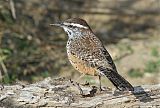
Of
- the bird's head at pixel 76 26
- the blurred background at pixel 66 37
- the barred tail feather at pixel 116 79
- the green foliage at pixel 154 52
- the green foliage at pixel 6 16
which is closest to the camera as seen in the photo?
the barred tail feather at pixel 116 79

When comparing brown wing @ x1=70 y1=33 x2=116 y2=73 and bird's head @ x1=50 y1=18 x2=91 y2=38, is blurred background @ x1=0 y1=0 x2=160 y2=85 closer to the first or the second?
bird's head @ x1=50 y1=18 x2=91 y2=38

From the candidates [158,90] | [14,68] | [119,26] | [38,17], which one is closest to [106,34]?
[119,26]

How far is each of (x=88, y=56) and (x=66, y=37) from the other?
5.20 m

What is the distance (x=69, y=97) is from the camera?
17.0 feet

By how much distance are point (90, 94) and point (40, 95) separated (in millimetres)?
490

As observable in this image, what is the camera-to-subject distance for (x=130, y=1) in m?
12.1

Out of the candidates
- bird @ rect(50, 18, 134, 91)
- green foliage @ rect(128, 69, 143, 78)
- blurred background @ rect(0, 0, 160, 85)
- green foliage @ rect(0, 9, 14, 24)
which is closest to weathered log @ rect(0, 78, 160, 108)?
bird @ rect(50, 18, 134, 91)

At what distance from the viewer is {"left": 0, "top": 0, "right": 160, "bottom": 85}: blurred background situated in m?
8.97

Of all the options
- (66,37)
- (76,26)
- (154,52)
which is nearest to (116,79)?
(76,26)

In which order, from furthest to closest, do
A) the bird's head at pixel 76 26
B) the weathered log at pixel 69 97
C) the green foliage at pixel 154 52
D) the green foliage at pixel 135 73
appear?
the green foliage at pixel 154 52 < the green foliage at pixel 135 73 < the bird's head at pixel 76 26 < the weathered log at pixel 69 97

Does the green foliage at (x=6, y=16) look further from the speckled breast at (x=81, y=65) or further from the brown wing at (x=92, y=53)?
the speckled breast at (x=81, y=65)

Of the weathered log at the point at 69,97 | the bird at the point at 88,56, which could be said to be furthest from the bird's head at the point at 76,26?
the weathered log at the point at 69,97

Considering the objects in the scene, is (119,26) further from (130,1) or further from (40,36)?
(40,36)

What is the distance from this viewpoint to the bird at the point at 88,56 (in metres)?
5.02
